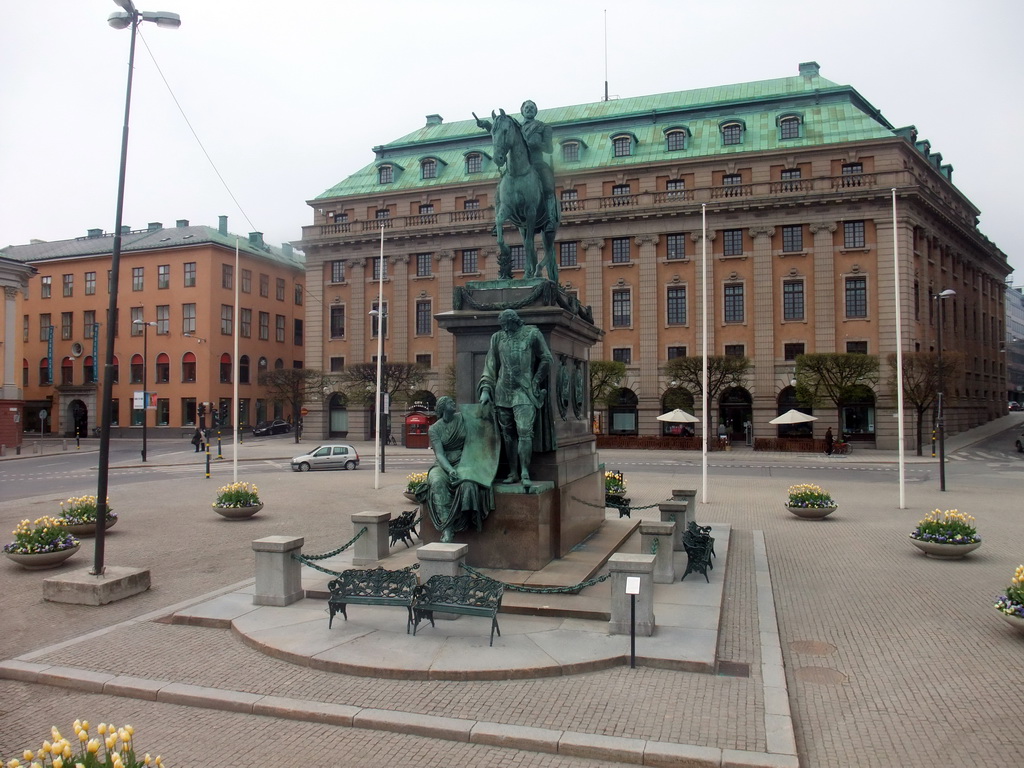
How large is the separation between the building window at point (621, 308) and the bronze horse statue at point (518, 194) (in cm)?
4206

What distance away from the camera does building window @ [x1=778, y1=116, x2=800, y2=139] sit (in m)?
53.0

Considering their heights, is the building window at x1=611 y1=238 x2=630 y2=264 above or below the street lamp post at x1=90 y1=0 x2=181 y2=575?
above

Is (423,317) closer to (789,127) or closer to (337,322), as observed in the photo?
(337,322)

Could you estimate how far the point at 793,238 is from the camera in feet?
169

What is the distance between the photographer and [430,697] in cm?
728

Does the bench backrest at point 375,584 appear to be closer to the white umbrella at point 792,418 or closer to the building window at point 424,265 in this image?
the white umbrella at point 792,418

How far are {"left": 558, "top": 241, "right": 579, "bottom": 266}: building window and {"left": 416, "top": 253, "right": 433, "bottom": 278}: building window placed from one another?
10588 millimetres

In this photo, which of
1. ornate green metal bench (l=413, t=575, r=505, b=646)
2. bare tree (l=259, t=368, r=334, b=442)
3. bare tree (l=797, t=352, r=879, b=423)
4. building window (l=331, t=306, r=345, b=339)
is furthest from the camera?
building window (l=331, t=306, r=345, b=339)

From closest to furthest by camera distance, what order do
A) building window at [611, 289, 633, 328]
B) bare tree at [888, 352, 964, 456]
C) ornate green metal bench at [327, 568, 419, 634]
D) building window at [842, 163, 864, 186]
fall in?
ornate green metal bench at [327, 568, 419, 634] < bare tree at [888, 352, 964, 456] < building window at [842, 163, 864, 186] < building window at [611, 289, 633, 328]

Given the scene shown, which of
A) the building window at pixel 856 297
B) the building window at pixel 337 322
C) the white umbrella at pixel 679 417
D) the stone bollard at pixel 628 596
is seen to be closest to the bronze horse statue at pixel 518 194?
the stone bollard at pixel 628 596

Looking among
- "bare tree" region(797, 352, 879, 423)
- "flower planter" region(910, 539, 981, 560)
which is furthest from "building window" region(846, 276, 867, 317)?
"flower planter" region(910, 539, 981, 560)

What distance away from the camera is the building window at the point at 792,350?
5103 centimetres

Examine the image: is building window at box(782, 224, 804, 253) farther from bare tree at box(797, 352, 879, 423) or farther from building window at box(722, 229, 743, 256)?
bare tree at box(797, 352, 879, 423)

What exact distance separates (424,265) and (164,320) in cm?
2611
